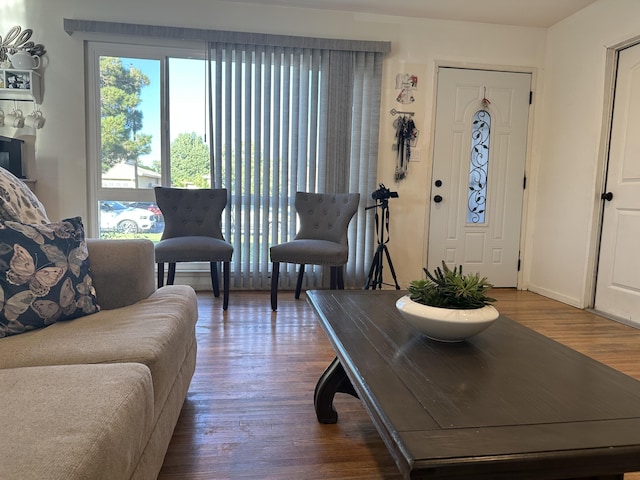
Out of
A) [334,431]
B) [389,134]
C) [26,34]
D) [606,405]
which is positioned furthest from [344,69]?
[606,405]

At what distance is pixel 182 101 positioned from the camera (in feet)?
12.3

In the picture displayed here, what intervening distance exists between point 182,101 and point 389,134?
1.89 meters

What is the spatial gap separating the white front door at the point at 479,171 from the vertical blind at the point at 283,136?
0.72 m

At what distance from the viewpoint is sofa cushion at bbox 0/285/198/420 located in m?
1.14

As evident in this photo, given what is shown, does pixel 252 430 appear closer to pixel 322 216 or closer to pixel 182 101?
pixel 322 216

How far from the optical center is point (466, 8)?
12.0 feet

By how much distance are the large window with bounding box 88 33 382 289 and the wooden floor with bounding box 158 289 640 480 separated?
42.5 inches

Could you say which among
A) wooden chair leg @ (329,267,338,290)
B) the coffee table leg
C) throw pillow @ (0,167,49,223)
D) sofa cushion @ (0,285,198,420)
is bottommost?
Answer: the coffee table leg

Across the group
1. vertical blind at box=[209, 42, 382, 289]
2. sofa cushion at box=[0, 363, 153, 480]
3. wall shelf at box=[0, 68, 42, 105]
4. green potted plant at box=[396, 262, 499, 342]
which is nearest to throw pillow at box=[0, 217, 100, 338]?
sofa cushion at box=[0, 363, 153, 480]

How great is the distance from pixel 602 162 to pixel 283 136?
263cm

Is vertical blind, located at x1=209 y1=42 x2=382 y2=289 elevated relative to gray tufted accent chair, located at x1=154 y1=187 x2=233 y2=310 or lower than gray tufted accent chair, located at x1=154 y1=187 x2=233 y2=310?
elevated

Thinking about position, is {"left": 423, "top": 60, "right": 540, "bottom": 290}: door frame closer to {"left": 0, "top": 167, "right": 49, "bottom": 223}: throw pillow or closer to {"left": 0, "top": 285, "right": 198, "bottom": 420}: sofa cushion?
{"left": 0, "top": 285, "right": 198, "bottom": 420}: sofa cushion

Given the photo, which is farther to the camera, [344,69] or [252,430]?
[344,69]

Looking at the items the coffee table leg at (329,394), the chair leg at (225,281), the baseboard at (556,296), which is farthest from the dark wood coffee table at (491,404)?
the baseboard at (556,296)
